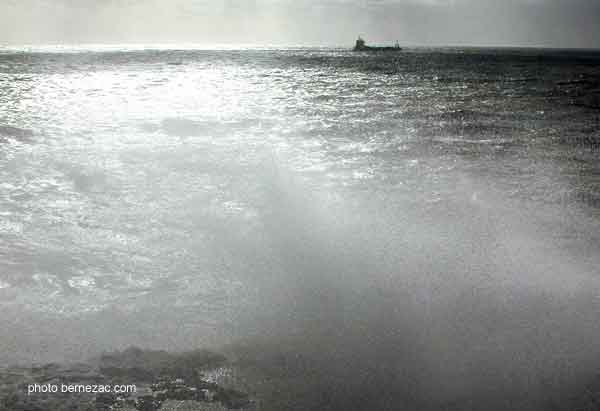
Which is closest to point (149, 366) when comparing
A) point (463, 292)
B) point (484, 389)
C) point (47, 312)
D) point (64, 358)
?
point (64, 358)

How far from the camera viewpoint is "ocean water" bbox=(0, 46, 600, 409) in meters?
4.40

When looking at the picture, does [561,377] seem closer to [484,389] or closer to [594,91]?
[484,389]

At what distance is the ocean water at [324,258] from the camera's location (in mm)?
4402

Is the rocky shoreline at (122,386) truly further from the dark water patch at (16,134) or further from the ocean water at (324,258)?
the dark water patch at (16,134)

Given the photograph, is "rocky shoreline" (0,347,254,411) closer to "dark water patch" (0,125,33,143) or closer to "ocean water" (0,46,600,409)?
"ocean water" (0,46,600,409)

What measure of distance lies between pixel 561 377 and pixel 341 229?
3908mm

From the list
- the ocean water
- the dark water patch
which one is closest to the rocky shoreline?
the ocean water

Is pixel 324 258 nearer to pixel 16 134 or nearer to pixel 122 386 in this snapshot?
pixel 122 386

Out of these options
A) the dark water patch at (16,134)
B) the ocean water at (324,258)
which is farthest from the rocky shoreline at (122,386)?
the dark water patch at (16,134)

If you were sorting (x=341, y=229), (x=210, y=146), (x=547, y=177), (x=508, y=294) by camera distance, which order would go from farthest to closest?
1. (x=210, y=146)
2. (x=547, y=177)
3. (x=341, y=229)
4. (x=508, y=294)

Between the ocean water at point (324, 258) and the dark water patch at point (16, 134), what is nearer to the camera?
the ocean water at point (324, 258)

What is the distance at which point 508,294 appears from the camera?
5.58 meters

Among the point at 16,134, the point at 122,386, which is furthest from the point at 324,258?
the point at 16,134

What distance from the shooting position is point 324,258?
6555 millimetres
